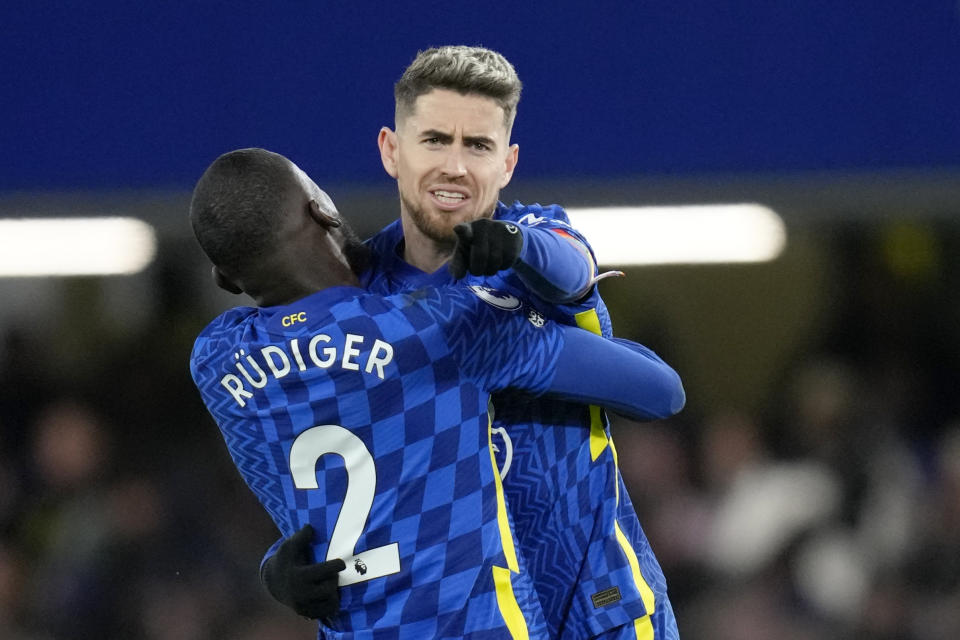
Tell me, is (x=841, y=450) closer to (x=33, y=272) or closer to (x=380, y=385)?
(x=33, y=272)

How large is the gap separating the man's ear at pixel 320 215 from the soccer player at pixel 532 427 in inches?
8.5

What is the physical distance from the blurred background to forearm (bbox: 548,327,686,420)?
8.83 feet

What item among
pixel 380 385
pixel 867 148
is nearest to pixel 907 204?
pixel 867 148

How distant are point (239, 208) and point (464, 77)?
1.63 ft

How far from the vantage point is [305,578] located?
192 centimetres

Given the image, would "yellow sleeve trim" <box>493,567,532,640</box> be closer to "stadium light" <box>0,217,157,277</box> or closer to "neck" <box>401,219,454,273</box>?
"neck" <box>401,219,454,273</box>

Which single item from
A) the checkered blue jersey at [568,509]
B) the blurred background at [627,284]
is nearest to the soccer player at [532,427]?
the checkered blue jersey at [568,509]

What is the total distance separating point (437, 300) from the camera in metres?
1.89

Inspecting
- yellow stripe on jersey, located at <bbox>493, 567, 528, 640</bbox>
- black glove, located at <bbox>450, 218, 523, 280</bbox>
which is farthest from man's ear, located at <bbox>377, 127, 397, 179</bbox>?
yellow stripe on jersey, located at <bbox>493, 567, 528, 640</bbox>

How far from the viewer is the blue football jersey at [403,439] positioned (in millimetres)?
1860

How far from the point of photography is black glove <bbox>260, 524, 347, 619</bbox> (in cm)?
191

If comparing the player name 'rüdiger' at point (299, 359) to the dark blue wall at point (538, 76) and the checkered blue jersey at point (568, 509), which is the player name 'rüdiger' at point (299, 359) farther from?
the dark blue wall at point (538, 76)

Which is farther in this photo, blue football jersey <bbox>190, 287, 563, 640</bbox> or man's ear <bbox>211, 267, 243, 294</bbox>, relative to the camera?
man's ear <bbox>211, 267, 243, 294</bbox>

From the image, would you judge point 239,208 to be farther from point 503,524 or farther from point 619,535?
point 619,535
